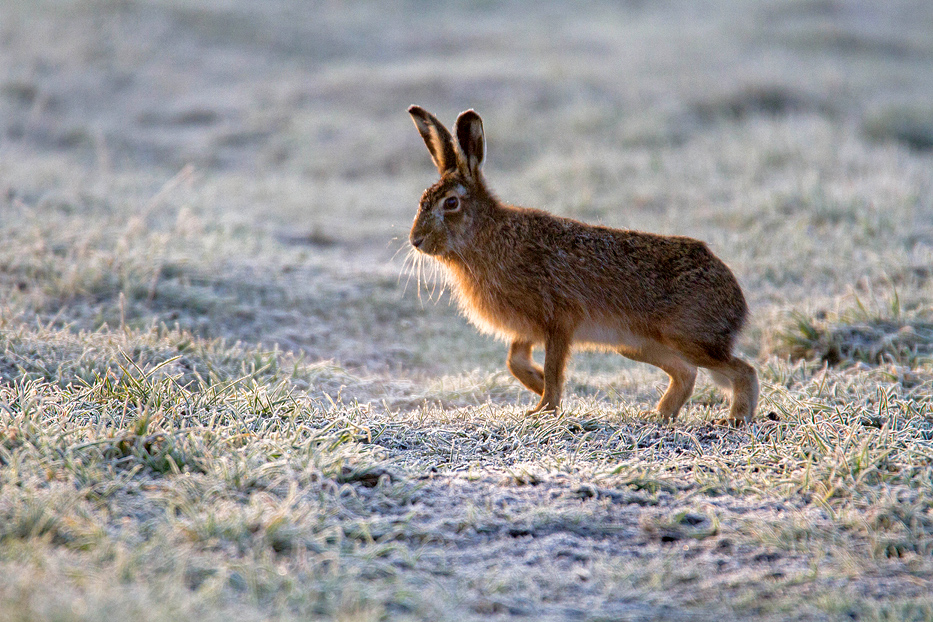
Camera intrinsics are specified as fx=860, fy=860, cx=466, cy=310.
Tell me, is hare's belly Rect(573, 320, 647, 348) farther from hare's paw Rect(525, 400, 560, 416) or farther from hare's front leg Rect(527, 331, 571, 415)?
hare's paw Rect(525, 400, 560, 416)

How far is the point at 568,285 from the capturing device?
15.6ft

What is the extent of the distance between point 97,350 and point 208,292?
70.3 inches

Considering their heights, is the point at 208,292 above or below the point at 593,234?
below

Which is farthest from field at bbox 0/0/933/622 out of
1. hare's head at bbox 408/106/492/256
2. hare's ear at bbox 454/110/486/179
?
hare's ear at bbox 454/110/486/179

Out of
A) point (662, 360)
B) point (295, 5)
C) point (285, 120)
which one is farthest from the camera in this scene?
→ point (295, 5)

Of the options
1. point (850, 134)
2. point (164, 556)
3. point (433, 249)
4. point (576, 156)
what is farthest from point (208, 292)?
point (850, 134)

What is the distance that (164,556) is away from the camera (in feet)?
9.20

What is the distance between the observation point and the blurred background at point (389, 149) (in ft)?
23.3

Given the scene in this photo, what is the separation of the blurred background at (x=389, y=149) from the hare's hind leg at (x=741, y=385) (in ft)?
6.73

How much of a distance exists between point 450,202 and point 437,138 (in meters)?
0.38

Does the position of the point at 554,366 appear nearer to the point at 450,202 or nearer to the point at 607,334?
the point at 607,334

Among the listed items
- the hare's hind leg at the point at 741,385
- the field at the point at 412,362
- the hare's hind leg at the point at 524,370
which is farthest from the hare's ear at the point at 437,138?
the hare's hind leg at the point at 741,385

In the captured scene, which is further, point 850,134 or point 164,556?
point 850,134

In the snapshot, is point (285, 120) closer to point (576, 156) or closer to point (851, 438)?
point (576, 156)
